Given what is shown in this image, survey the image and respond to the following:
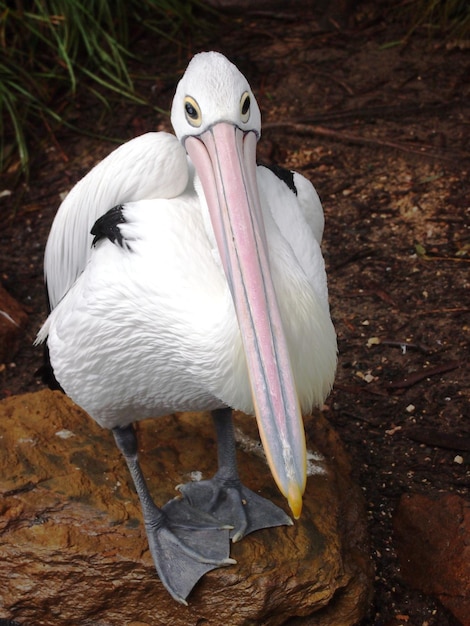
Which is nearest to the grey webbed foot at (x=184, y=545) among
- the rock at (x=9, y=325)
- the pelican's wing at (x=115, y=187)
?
the pelican's wing at (x=115, y=187)

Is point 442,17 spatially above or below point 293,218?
below

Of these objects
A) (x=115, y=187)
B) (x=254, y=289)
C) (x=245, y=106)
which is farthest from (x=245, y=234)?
(x=115, y=187)

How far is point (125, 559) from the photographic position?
2811 mm

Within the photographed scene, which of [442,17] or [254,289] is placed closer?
Answer: [254,289]

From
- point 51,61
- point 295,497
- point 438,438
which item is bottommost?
point 438,438

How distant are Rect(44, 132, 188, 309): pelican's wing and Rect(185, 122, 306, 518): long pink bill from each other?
0.67ft

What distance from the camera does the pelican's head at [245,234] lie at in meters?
1.95

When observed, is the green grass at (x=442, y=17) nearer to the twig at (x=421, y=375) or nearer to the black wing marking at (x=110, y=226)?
the twig at (x=421, y=375)

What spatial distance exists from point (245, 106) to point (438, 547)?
173 cm

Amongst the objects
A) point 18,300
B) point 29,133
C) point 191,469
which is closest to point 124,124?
point 29,133

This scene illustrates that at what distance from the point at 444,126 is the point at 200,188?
3.30m

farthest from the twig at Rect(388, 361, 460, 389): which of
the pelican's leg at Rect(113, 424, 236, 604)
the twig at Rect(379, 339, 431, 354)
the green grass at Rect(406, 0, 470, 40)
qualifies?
the green grass at Rect(406, 0, 470, 40)

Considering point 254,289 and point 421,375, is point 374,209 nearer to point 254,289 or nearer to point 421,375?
point 421,375

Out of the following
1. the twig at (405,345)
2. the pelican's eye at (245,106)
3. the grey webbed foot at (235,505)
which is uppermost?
the pelican's eye at (245,106)
